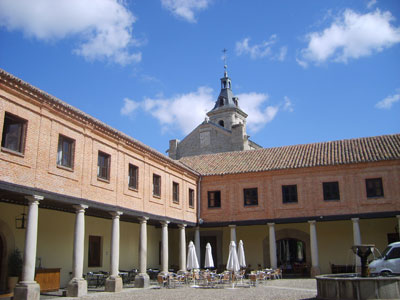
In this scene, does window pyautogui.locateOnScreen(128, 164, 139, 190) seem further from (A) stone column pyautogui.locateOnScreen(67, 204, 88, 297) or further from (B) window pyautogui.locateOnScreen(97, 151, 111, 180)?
(A) stone column pyautogui.locateOnScreen(67, 204, 88, 297)

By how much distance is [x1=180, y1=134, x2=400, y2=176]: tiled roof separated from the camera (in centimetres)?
2411

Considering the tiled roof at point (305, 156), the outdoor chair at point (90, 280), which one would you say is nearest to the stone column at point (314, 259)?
the tiled roof at point (305, 156)

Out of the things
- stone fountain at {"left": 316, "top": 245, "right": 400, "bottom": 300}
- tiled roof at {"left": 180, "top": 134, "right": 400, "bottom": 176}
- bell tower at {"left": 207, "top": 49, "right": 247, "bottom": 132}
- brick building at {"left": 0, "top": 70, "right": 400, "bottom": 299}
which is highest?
bell tower at {"left": 207, "top": 49, "right": 247, "bottom": 132}

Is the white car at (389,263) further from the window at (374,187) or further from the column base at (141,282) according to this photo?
the column base at (141,282)

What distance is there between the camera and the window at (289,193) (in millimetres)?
25016

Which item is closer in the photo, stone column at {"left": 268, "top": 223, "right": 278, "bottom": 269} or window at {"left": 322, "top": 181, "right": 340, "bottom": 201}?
stone column at {"left": 268, "top": 223, "right": 278, "bottom": 269}

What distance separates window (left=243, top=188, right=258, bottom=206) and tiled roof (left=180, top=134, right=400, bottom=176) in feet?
4.23

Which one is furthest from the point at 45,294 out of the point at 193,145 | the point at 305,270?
the point at 193,145

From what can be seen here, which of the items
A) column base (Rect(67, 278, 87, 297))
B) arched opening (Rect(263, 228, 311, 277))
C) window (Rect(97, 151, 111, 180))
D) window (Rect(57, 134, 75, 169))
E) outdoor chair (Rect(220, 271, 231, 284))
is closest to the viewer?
column base (Rect(67, 278, 87, 297))

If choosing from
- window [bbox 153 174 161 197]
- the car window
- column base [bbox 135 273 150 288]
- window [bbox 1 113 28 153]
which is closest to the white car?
the car window

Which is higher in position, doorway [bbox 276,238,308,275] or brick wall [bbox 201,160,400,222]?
brick wall [bbox 201,160,400,222]

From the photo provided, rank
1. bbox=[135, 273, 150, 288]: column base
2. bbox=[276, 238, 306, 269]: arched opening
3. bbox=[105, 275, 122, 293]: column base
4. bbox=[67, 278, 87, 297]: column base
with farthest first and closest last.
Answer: bbox=[276, 238, 306, 269]: arched opening
bbox=[135, 273, 150, 288]: column base
bbox=[105, 275, 122, 293]: column base
bbox=[67, 278, 87, 297]: column base

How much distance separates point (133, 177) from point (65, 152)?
490 centimetres

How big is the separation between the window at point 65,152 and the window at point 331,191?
15.1 meters
